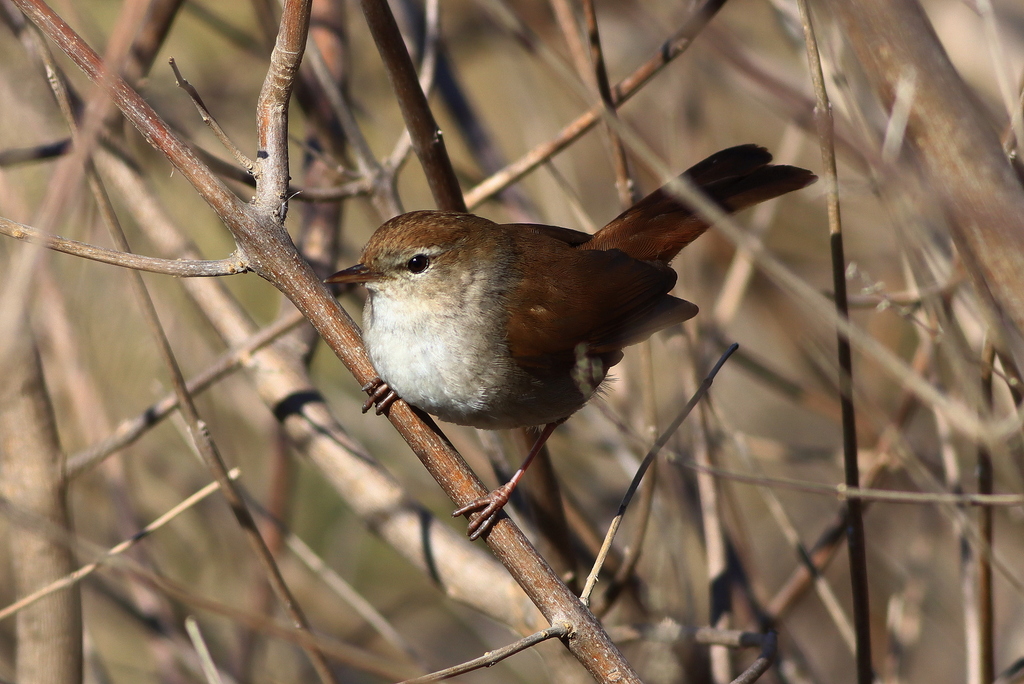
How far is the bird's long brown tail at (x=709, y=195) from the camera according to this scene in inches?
117

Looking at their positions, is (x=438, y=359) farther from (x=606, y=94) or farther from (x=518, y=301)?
(x=606, y=94)

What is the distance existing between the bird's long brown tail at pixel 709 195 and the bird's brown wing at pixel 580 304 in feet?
0.28

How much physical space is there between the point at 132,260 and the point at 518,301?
4.09 feet

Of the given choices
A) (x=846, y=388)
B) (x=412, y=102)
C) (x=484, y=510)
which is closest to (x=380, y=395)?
(x=484, y=510)

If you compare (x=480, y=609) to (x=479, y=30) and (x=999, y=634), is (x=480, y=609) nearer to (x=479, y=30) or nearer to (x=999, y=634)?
(x=999, y=634)

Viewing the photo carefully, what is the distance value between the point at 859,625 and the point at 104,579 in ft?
11.1

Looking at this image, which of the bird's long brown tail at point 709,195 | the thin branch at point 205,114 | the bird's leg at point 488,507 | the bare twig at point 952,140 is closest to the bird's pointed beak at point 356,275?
the thin branch at point 205,114

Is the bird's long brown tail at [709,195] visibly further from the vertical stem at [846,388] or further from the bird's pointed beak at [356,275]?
the bird's pointed beak at [356,275]

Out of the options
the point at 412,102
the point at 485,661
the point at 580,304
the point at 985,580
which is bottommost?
the point at 985,580

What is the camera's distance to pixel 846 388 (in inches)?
87.6

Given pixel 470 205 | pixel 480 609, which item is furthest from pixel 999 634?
pixel 470 205

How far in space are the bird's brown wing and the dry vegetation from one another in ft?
0.67

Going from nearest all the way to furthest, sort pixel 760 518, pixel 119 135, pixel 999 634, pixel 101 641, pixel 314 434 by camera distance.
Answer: pixel 314 434, pixel 119 135, pixel 999 634, pixel 101 641, pixel 760 518

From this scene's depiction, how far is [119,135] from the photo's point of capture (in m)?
3.34
